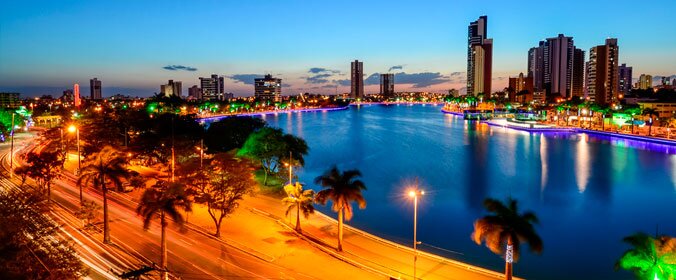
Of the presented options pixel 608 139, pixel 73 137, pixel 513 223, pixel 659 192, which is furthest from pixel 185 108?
pixel 513 223

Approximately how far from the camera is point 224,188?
23.1 metres

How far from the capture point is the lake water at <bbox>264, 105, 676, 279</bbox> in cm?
2631


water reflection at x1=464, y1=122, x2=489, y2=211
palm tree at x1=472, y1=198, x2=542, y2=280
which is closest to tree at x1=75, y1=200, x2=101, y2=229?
palm tree at x1=472, y1=198, x2=542, y2=280

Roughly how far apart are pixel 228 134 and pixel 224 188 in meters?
24.6

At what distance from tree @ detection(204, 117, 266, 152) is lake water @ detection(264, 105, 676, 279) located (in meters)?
7.76

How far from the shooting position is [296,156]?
129 ft

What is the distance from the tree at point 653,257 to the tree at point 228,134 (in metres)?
36.6

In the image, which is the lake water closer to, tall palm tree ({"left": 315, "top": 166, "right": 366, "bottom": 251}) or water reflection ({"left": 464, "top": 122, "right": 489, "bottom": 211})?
water reflection ({"left": 464, "top": 122, "right": 489, "bottom": 211})

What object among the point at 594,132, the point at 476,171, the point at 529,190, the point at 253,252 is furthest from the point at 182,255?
the point at 594,132

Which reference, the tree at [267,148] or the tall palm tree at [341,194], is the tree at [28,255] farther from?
the tree at [267,148]

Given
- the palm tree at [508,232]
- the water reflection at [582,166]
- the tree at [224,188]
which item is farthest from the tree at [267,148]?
the water reflection at [582,166]

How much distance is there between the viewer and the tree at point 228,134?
46.1m

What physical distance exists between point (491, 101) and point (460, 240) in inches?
6953

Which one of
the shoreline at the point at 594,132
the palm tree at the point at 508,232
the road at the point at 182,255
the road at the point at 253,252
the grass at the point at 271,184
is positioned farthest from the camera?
the shoreline at the point at 594,132
